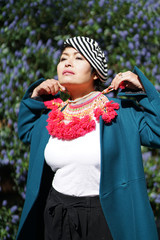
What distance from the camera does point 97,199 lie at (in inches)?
54.4

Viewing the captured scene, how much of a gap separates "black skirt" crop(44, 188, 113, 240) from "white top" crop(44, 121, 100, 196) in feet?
0.15

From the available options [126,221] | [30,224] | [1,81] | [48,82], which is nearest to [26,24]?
[1,81]

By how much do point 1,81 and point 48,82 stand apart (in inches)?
44.0

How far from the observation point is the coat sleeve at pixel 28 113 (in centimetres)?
169

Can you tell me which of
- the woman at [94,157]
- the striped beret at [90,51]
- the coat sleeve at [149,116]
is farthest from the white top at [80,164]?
the striped beret at [90,51]

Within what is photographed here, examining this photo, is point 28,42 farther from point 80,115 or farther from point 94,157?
point 94,157

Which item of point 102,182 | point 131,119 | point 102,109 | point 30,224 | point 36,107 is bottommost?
point 30,224

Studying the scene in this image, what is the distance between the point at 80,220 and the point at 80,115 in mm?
586

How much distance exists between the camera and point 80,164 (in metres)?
1.37

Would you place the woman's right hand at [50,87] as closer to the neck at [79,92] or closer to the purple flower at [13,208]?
the neck at [79,92]

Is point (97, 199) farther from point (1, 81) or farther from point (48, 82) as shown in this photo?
point (1, 81)

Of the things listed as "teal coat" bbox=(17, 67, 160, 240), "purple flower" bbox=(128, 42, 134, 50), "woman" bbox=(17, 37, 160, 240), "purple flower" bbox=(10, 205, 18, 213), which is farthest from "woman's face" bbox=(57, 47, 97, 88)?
"purple flower" bbox=(10, 205, 18, 213)

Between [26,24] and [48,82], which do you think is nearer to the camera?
[48,82]

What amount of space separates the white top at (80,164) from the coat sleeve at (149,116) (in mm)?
249
